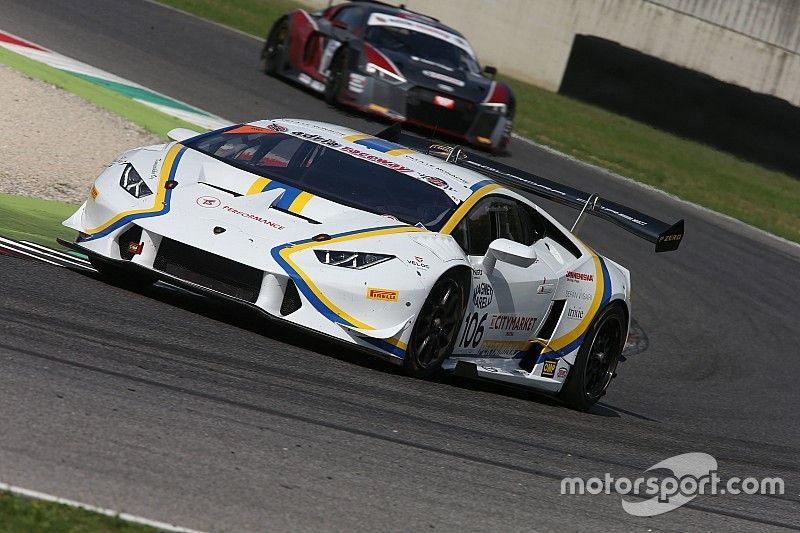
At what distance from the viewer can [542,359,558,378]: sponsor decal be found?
8656 millimetres

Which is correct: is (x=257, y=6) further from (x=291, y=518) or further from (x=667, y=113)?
(x=291, y=518)

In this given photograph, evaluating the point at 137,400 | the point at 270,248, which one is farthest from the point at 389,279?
the point at 137,400

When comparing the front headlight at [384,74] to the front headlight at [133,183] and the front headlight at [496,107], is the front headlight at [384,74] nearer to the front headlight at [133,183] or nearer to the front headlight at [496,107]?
Result: the front headlight at [496,107]

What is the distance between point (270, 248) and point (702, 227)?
12.5m

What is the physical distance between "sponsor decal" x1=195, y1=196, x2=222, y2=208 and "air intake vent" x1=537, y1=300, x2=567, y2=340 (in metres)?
2.27

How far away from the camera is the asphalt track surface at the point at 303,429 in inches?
188

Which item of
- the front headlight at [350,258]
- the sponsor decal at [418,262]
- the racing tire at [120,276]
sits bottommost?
the racing tire at [120,276]

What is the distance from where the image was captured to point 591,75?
28.4 m

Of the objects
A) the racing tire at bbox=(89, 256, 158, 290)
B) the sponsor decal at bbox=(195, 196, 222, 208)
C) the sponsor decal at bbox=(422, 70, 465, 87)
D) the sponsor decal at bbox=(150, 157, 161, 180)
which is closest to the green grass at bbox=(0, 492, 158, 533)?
the sponsor decal at bbox=(195, 196, 222, 208)

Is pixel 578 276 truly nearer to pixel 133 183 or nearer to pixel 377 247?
pixel 377 247

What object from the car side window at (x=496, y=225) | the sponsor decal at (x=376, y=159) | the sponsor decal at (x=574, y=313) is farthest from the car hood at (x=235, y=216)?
the sponsor decal at (x=574, y=313)

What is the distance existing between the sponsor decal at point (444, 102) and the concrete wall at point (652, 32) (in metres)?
11.5

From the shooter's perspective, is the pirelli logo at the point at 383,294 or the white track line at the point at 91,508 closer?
the white track line at the point at 91,508

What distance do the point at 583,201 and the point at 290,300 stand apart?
2506 mm
